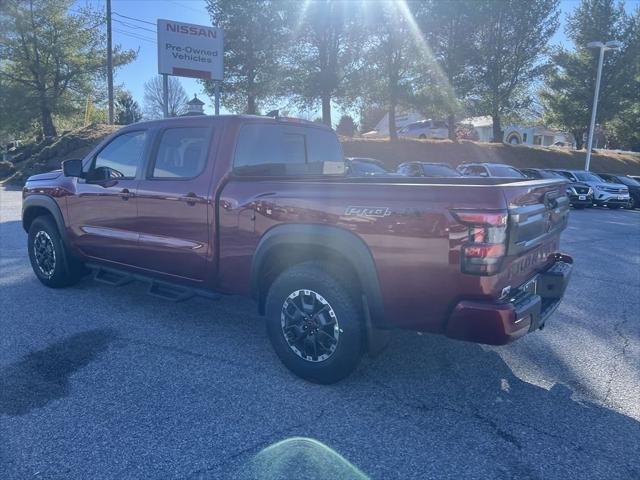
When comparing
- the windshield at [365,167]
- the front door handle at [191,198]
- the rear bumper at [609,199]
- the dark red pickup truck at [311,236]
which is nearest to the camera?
the dark red pickup truck at [311,236]

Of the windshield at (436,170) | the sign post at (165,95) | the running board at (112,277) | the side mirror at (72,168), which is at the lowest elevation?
the running board at (112,277)

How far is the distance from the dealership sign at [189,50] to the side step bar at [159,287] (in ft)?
38.5

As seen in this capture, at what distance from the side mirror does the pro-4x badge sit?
3.16 meters

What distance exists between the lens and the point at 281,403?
3336 millimetres

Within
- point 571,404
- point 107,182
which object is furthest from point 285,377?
point 107,182

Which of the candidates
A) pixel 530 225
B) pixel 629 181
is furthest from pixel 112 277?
pixel 629 181

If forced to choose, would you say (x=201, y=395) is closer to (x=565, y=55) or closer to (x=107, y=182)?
(x=107, y=182)

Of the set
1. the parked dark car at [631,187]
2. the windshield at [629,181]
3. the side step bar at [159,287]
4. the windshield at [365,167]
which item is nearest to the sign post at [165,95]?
the windshield at [365,167]

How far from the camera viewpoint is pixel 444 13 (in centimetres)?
2784

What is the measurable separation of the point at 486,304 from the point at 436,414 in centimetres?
86

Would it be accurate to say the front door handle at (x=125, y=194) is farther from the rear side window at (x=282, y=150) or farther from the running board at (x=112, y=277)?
the rear side window at (x=282, y=150)

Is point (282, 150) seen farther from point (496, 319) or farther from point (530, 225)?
point (496, 319)

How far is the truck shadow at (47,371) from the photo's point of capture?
3.29 meters

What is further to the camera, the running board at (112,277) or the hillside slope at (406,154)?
the hillside slope at (406,154)
